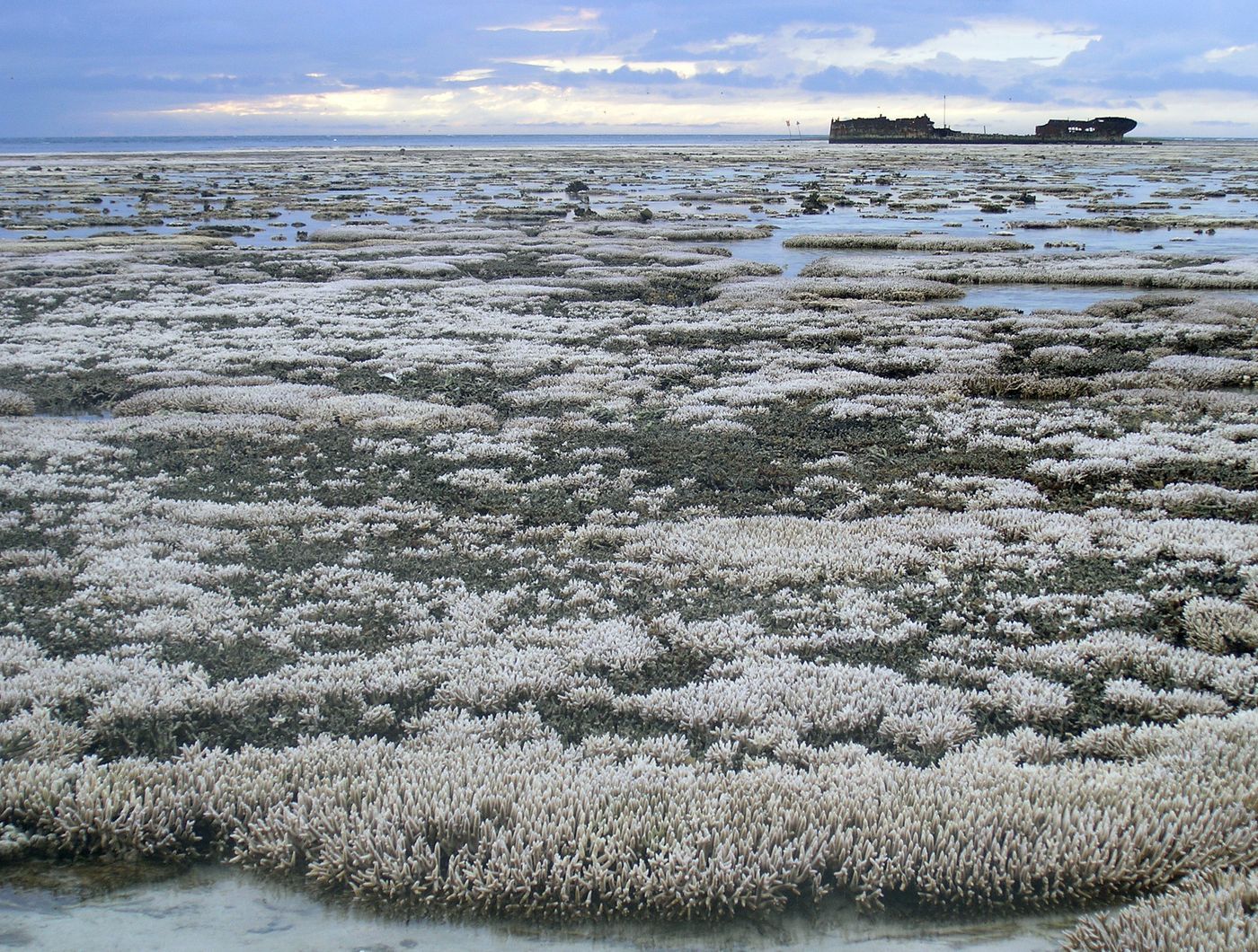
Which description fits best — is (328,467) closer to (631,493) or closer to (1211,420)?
(631,493)

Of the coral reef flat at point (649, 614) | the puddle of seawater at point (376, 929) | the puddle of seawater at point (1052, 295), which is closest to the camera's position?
the puddle of seawater at point (376, 929)

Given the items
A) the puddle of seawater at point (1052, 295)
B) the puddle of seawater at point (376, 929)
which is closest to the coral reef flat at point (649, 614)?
the puddle of seawater at point (376, 929)

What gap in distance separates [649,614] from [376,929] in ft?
16.6

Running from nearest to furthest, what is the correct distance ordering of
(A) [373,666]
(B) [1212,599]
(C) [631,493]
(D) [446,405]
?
(A) [373,666]
(B) [1212,599]
(C) [631,493]
(D) [446,405]

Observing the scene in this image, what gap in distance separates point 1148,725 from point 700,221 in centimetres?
6130

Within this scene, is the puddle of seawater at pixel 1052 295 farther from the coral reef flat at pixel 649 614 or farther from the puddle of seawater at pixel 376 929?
the puddle of seawater at pixel 376 929

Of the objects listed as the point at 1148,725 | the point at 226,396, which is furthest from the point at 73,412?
the point at 1148,725

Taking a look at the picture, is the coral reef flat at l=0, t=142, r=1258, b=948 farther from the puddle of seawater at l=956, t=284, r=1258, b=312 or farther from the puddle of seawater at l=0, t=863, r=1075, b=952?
the puddle of seawater at l=956, t=284, r=1258, b=312

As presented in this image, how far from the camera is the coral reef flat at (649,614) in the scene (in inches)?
253

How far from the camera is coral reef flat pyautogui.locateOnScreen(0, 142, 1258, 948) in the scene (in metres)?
6.43

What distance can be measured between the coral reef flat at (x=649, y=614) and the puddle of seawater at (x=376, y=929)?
0.13 meters

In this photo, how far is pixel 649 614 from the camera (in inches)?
414

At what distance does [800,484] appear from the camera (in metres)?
15.1

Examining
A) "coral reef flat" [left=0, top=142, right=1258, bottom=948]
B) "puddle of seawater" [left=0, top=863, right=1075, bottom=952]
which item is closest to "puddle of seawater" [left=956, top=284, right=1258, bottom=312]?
"coral reef flat" [left=0, top=142, right=1258, bottom=948]
